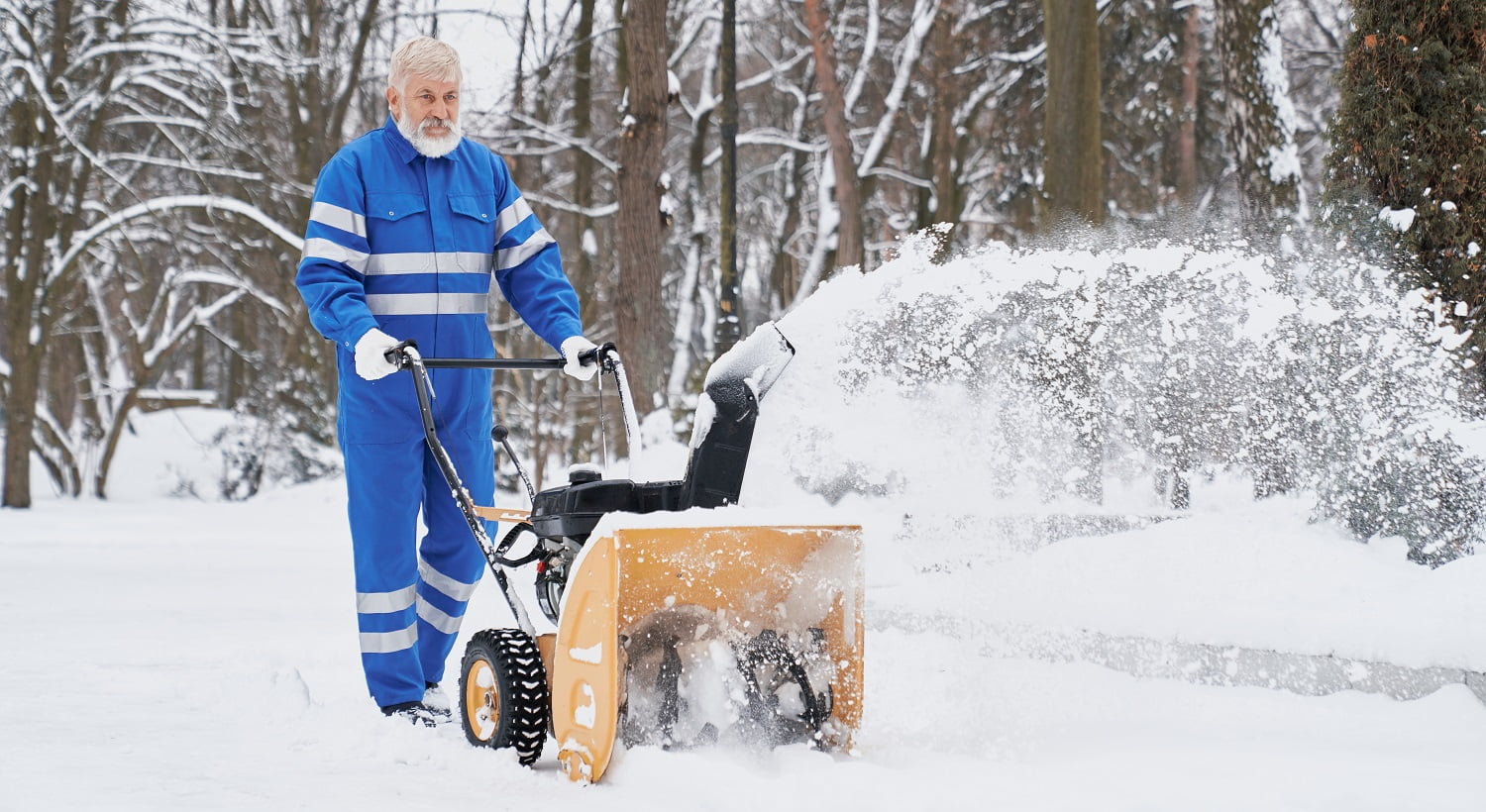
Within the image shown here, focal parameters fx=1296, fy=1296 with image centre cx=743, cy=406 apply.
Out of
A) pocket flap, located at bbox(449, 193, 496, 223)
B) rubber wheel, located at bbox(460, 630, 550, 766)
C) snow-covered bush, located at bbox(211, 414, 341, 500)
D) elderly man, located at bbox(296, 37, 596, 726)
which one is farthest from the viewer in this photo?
snow-covered bush, located at bbox(211, 414, 341, 500)

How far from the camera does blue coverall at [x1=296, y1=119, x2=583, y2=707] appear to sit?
3.66 metres

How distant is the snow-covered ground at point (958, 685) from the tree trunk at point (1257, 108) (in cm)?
436

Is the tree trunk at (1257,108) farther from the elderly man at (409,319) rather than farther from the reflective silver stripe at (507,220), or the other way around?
the elderly man at (409,319)

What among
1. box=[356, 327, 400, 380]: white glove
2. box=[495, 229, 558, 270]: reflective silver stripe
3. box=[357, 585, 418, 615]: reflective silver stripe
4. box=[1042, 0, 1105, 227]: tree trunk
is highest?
box=[1042, 0, 1105, 227]: tree trunk

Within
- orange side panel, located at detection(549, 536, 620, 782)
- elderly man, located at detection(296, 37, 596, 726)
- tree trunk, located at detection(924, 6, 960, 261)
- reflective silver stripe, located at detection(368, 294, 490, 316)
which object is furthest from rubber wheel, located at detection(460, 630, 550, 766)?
tree trunk, located at detection(924, 6, 960, 261)

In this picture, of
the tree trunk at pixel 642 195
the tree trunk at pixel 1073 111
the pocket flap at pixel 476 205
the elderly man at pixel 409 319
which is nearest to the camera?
the elderly man at pixel 409 319

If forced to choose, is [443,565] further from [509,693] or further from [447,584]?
[509,693]

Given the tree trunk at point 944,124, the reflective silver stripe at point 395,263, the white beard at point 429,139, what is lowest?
the reflective silver stripe at point 395,263

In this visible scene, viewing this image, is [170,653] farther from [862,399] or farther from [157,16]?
[157,16]

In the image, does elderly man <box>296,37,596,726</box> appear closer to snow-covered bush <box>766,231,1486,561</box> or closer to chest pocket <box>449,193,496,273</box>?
chest pocket <box>449,193,496,273</box>

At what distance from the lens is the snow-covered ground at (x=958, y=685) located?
2904 mm

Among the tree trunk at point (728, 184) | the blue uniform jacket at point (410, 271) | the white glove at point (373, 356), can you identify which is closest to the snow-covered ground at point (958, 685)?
the blue uniform jacket at point (410, 271)

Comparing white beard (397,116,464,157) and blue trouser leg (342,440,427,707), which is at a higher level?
white beard (397,116,464,157)

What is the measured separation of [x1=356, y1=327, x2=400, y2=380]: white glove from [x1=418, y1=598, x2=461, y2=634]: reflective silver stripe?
36.0 inches
